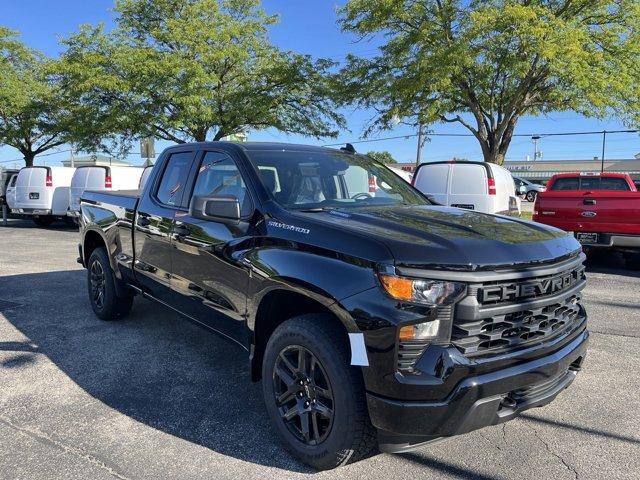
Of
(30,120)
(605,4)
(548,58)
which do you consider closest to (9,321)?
(548,58)

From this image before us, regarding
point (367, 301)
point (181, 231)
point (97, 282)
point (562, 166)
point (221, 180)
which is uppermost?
point (562, 166)

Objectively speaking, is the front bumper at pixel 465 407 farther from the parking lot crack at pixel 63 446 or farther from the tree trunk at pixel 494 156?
the tree trunk at pixel 494 156

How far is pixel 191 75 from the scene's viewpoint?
58.0ft

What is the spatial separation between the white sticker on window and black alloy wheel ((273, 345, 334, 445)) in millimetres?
263

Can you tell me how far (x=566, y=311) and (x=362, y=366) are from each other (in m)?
1.34

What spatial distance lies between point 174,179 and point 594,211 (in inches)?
284

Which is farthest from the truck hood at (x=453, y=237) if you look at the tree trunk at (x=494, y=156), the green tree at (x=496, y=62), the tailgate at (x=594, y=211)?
the tree trunk at (x=494, y=156)

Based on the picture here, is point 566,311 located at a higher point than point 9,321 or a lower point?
higher

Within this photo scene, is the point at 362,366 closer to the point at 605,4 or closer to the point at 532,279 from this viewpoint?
the point at 532,279

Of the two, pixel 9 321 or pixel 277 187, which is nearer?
pixel 277 187

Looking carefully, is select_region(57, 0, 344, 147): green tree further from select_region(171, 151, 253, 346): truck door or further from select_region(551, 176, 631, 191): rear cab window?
select_region(171, 151, 253, 346): truck door

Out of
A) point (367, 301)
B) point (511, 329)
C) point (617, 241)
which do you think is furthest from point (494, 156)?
point (367, 301)

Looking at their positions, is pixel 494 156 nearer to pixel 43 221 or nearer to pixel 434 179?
pixel 434 179

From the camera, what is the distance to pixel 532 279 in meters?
2.68
